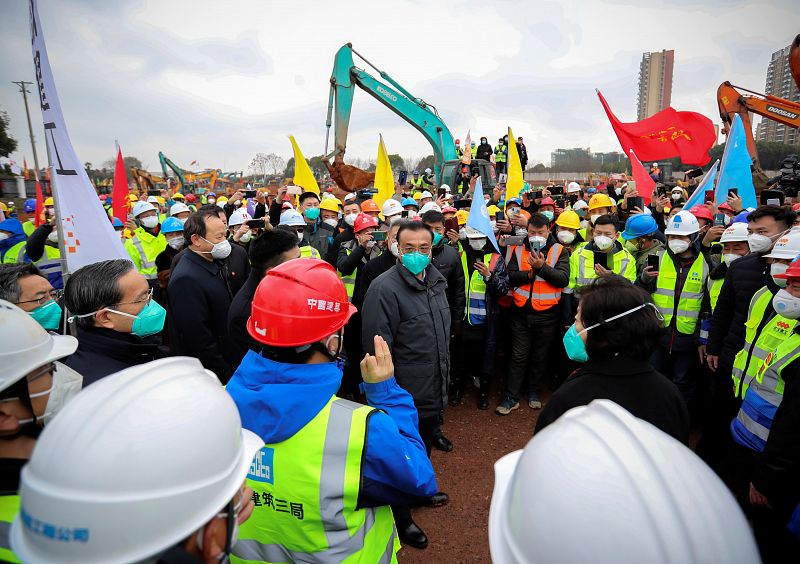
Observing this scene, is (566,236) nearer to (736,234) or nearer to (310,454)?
(736,234)

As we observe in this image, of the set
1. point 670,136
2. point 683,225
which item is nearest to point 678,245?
point 683,225

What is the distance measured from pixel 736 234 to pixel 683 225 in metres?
0.43

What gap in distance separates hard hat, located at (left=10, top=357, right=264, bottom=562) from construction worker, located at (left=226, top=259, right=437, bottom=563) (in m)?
0.42

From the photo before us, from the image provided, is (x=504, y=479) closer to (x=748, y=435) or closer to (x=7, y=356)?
(x=7, y=356)

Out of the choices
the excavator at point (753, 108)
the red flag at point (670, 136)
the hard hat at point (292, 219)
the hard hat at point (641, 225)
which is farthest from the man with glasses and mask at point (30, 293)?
the excavator at point (753, 108)

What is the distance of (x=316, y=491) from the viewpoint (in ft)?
4.69

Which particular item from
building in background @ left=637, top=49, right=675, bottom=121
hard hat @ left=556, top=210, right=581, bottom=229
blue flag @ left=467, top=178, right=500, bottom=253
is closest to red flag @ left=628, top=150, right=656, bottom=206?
hard hat @ left=556, top=210, right=581, bottom=229

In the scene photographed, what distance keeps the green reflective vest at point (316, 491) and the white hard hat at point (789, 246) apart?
10.6 ft

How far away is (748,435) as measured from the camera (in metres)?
2.78

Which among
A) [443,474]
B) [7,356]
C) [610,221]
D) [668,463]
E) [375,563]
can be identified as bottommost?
[443,474]

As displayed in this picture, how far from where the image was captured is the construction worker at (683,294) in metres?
4.26

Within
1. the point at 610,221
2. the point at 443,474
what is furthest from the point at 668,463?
the point at 610,221

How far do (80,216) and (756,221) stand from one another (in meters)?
5.62

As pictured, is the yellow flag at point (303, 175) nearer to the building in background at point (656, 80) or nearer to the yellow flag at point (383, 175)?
the yellow flag at point (383, 175)
